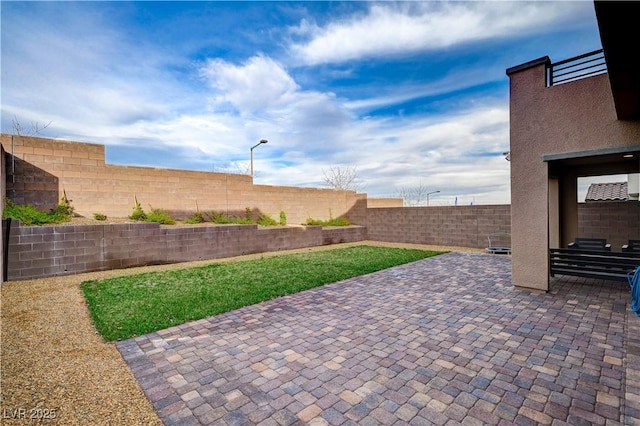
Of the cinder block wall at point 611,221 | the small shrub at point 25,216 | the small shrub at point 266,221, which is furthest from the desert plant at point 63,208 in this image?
the cinder block wall at point 611,221

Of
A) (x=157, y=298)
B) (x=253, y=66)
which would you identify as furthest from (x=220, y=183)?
(x=157, y=298)

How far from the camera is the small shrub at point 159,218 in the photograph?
9.45m

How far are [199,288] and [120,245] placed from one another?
3.64 m

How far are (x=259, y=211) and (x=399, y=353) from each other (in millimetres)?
11212

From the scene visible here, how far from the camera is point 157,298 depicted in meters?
5.00

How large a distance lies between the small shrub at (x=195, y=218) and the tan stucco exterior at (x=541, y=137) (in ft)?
31.9

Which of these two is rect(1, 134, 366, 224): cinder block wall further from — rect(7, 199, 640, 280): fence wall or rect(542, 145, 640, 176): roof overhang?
rect(542, 145, 640, 176): roof overhang

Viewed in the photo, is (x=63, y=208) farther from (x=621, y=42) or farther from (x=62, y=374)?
(x=621, y=42)

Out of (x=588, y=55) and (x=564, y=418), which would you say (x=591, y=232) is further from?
(x=564, y=418)

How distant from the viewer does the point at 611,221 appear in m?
8.31

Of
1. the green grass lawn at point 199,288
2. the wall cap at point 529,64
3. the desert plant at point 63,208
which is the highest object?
the wall cap at point 529,64

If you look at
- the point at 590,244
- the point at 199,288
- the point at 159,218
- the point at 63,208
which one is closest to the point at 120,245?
the point at 159,218

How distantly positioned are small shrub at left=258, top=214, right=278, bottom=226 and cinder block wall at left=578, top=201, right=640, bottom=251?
35.7 ft

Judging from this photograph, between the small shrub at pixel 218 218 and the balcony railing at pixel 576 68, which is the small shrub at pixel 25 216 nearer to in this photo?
the small shrub at pixel 218 218
